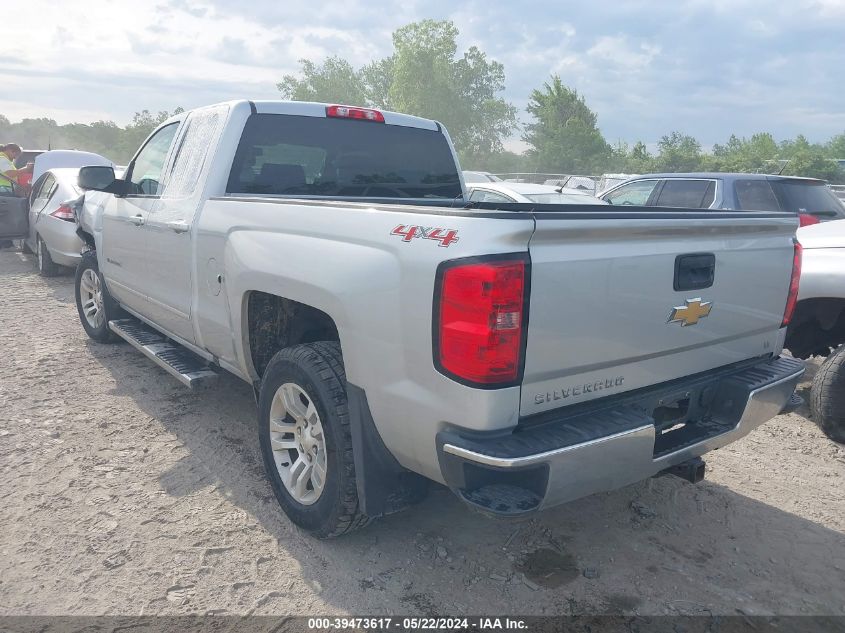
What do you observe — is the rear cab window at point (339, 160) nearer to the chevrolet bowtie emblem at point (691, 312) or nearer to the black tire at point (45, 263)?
the chevrolet bowtie emblem at point (691, 312)

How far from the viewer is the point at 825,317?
477cm

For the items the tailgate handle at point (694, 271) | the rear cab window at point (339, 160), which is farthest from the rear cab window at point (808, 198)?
the tailgate handle at point (694, 271)

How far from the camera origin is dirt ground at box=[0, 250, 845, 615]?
8.86ft

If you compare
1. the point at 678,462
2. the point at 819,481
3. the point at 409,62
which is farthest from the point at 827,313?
the point at 409,62

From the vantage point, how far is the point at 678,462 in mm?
2643

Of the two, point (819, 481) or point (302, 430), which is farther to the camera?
point (819, 481)

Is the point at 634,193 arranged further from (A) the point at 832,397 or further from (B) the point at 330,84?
(B) the point at 330,84

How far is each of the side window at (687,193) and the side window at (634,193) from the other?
0.34m

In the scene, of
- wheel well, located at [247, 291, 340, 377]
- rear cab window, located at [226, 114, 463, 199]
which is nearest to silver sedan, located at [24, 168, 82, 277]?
rear cab window, located at [226, 114, 463, 199]

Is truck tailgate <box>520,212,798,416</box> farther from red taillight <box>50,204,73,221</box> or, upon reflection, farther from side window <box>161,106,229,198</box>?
red taillight <box>50,204,73,221</box>

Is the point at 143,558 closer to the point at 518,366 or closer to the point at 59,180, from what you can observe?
the point at 518,366

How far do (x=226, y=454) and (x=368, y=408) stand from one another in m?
1.75

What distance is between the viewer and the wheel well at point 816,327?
4.72 m

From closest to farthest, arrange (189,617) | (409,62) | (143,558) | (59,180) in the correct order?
1. (189,617)
2. (143,558)
3. (59,180)
4. (409,62)
